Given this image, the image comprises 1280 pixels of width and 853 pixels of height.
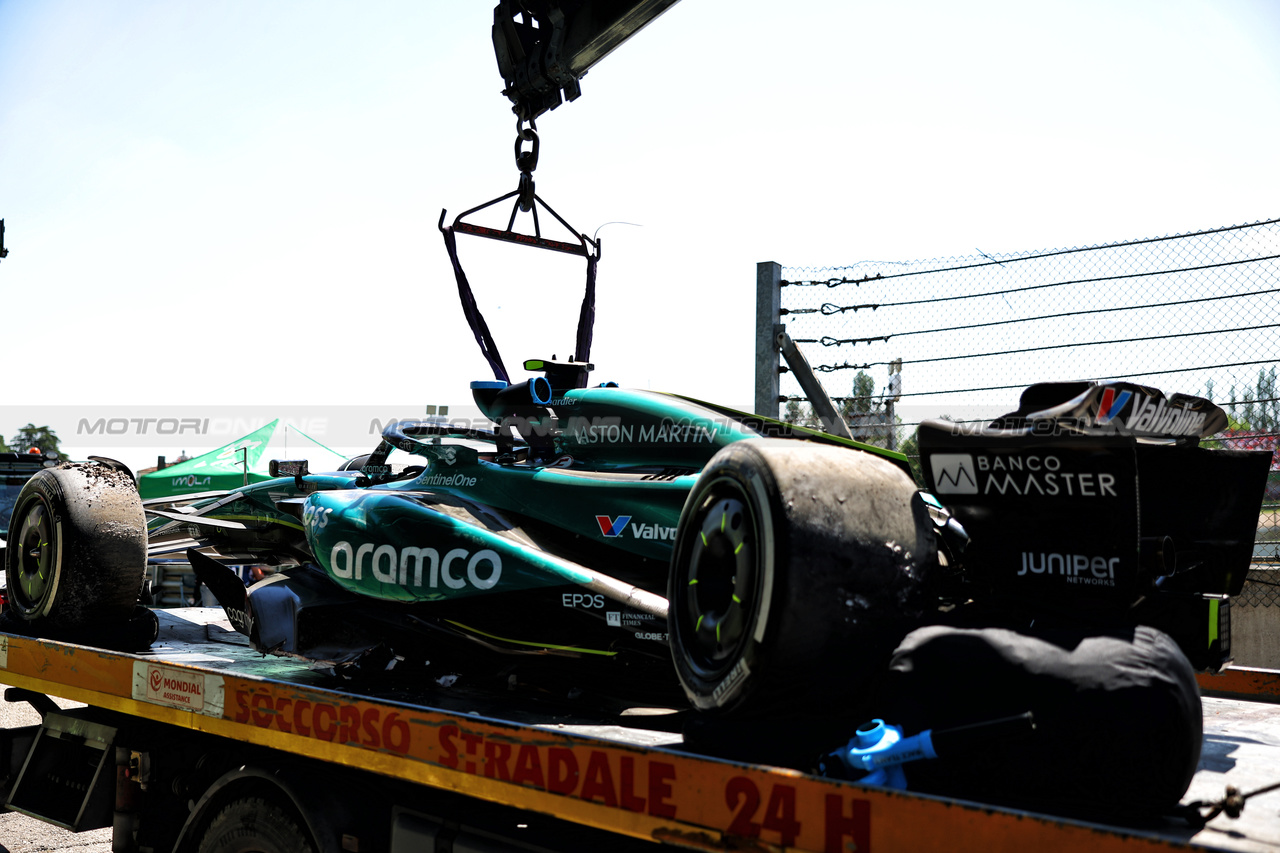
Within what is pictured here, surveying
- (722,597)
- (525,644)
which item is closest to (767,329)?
(525,644)

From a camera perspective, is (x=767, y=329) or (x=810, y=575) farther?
(x=767, y=329)

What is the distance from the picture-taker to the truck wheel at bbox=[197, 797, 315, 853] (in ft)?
10.1

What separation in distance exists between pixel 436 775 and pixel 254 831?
0.90 m

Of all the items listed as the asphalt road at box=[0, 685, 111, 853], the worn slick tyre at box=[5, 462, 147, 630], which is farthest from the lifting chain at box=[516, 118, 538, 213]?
the asphalt road at box=[0, 685, 111, 853]

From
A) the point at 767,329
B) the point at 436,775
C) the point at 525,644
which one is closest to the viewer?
the point at 436,775

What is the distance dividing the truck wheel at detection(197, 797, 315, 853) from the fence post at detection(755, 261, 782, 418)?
4.20 metres

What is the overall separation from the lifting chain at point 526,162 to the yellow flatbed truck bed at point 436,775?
8.14 feet

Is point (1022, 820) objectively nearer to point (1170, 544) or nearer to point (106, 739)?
point (1170, 544)

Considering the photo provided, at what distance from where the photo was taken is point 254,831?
126 inches

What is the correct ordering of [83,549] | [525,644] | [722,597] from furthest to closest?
[83,549]
[525,644]
[722,597]

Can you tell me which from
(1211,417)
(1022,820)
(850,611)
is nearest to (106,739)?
(850,611)

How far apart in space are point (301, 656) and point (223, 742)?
394mm

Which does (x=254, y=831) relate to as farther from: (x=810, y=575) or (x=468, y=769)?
(x=810, y=575)

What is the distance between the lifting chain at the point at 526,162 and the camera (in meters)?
5.28
